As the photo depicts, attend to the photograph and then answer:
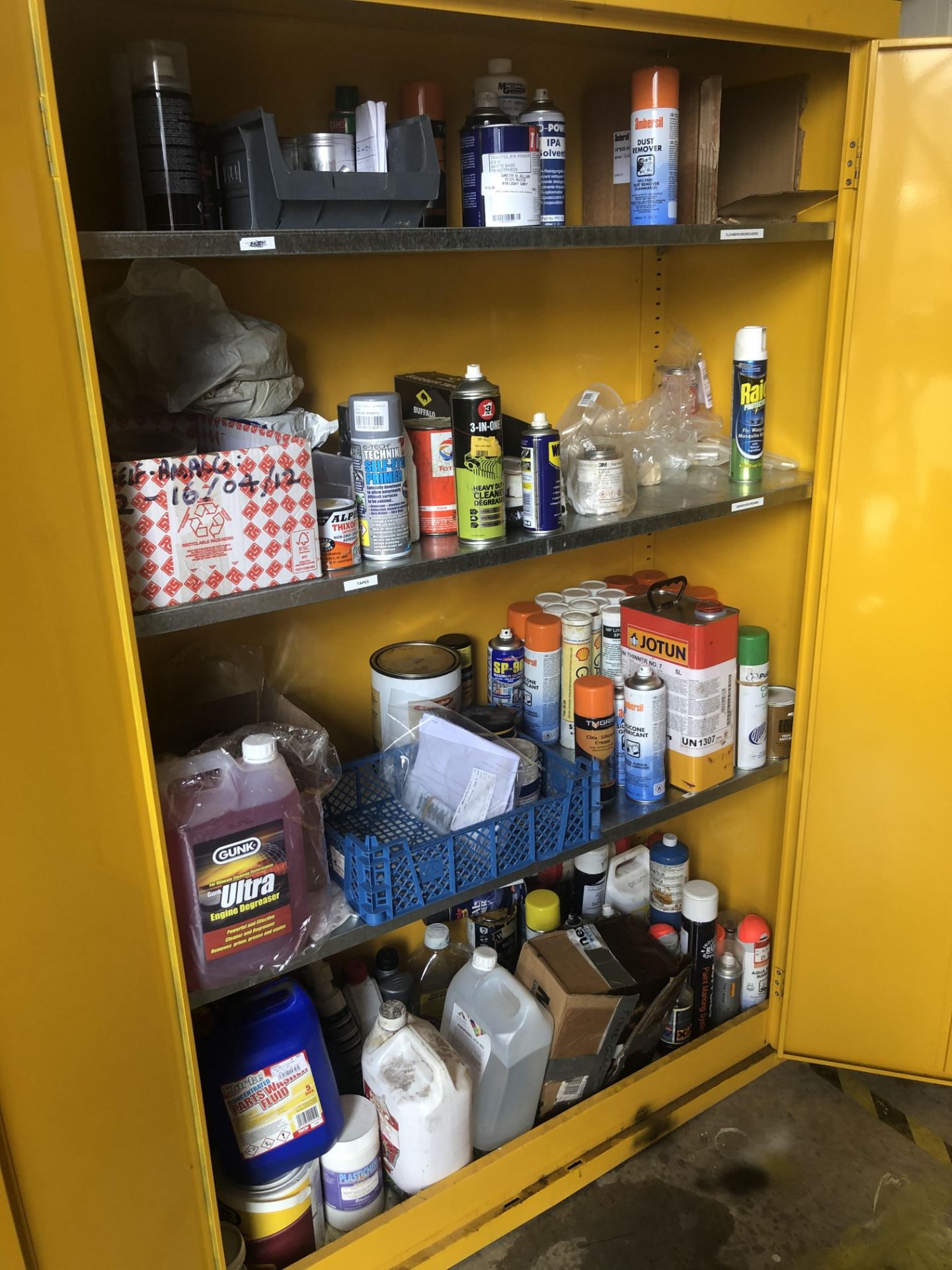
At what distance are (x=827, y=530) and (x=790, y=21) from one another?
752mm

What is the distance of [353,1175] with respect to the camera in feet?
4.89

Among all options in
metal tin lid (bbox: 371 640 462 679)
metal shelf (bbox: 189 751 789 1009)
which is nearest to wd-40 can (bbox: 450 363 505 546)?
metal tin lid (bbox: 371 640 462 679)

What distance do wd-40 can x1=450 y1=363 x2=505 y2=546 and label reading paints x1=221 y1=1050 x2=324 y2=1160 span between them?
32.3 inches

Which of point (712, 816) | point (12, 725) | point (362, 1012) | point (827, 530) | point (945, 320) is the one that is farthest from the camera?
point (712, 816)

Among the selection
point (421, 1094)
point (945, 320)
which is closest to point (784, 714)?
point (945, 320)

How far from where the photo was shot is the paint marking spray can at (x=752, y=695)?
5.59ft

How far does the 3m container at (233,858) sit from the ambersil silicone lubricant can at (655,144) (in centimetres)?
95

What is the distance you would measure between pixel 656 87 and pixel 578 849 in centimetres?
115

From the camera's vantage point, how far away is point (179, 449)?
1.27 m

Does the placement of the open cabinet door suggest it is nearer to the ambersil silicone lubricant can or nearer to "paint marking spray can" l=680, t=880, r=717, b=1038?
"paint marking spray can" l=680, t=880, r=717, b=1038

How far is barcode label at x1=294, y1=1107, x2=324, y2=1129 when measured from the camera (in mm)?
1440

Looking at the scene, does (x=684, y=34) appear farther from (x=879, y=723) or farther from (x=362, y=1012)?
(x=362, y=1012)

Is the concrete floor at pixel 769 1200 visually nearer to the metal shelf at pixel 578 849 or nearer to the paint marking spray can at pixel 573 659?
the metal shelf at pixel 578 849

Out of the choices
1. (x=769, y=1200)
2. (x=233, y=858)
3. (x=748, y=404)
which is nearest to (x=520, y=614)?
(x=748, y=404)
